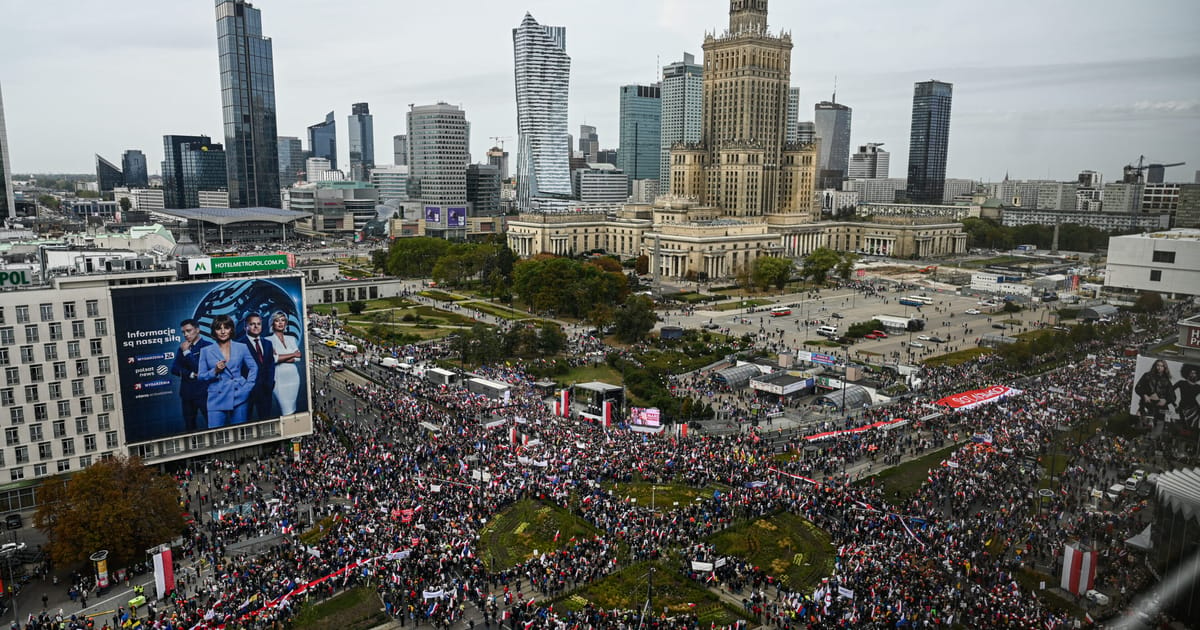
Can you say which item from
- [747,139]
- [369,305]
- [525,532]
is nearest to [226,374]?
[525,532]

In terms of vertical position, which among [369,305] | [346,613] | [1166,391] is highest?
[1166,391]

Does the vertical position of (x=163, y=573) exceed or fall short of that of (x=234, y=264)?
it falls short

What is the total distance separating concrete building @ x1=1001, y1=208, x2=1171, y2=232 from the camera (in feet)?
107

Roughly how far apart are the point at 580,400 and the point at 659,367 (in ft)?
29.5

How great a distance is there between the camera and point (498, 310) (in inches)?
3319

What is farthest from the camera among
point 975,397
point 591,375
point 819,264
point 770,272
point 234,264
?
point 819,264

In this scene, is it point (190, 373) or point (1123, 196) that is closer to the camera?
point (1123, 196)

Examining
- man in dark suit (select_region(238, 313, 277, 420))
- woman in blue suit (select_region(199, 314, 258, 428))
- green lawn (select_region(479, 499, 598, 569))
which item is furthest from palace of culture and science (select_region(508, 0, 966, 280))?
green lawn (select_region(479, 499, 598, 569))

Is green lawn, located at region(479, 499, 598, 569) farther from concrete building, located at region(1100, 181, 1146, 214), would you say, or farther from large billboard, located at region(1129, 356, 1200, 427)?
concrete building, located at region(1100, 181, 1146, 214)

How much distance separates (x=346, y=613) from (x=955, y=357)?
51.6 metres

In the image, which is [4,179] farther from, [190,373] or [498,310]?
[190,373]

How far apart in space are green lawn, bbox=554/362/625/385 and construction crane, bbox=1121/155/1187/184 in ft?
114

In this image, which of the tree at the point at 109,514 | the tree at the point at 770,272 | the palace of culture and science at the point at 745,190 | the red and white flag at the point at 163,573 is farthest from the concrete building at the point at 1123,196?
the palace of culture and science at the point at 745,190

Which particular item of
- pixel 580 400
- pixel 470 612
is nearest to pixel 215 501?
pixel 470 612
